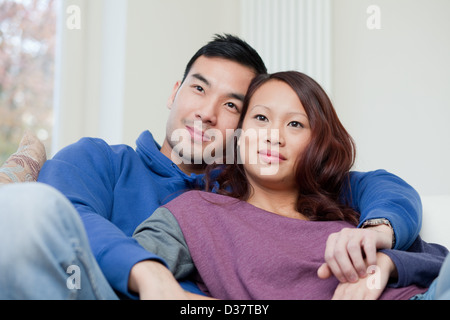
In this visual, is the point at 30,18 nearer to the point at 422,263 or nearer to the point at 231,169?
the point at 231,169

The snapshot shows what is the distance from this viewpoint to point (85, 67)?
2.67 m

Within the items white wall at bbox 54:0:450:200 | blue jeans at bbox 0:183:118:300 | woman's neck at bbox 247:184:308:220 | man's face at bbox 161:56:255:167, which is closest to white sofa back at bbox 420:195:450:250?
woman's neck at bbox 247:184:308:220

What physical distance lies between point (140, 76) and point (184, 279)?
1.64 m

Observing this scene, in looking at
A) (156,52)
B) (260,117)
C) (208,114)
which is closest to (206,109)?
(208,114)

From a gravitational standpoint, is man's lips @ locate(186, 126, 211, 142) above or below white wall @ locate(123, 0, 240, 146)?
below

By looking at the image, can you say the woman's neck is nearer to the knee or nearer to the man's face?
the man's face

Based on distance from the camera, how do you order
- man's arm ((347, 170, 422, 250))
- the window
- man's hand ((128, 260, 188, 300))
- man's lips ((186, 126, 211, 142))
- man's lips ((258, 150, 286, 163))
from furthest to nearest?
the window → man's lips ((186, 126, 211, 142)) → man's lips ((258, 150, 286, 163)) → man's arm ((347, 170, 422, 250)) → man's hand ((128, 260, 188, 300))

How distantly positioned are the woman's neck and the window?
140 cm

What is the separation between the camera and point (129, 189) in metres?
1.54

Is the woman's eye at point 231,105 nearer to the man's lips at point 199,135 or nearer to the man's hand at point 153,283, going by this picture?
the man's lips at point 199,135

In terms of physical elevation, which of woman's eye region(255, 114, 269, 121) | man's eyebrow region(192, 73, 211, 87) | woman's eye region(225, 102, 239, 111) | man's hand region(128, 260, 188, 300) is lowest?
man's hand region(128, 260, 188, 300)

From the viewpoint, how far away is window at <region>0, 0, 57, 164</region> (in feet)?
8.31

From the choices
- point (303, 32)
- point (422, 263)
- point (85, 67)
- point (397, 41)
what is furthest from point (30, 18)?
point (422, 263)

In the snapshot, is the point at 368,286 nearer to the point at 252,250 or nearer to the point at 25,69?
the point at 252,250
